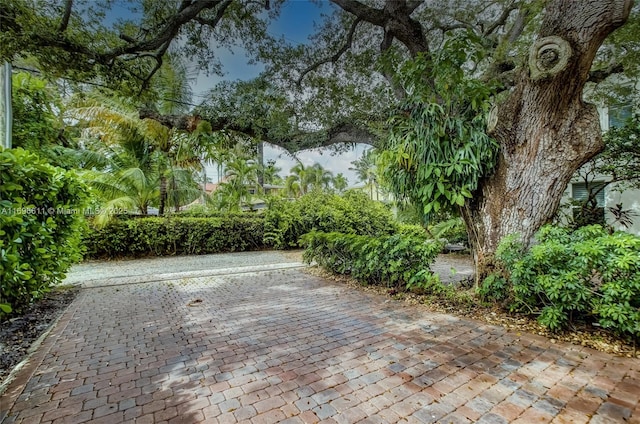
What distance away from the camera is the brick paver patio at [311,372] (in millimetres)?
2273

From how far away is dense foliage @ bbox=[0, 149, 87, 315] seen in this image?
3.18 m

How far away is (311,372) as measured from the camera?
2.86m

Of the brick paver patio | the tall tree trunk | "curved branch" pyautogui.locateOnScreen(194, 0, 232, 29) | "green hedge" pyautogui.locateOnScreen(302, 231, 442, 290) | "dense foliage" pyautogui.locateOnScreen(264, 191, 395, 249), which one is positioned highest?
"curved branch" pyautogui.locateOnScreen(194, 0, 232, 29)

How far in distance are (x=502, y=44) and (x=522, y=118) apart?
2.91m

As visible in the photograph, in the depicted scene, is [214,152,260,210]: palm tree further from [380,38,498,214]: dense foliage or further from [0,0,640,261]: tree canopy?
[380,38,498,214]: dense foliage

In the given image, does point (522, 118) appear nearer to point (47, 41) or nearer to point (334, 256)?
point (334, 256)

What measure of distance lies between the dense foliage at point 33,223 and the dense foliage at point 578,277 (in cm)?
512

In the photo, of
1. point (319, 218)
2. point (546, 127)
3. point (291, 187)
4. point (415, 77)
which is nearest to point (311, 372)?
point (546, 127)

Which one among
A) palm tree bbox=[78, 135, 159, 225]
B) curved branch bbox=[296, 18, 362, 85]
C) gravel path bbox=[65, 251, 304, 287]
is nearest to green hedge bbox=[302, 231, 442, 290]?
gravel path bbox=[65, 251, 304, 287]

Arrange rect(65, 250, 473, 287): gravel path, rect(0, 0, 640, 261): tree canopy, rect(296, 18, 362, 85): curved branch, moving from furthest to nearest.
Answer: rect(296, 18, 362, 85): curved branch
rect(65, 250, 473, 287): gravel path
rect(0, 0, 640, 261): tree canopy

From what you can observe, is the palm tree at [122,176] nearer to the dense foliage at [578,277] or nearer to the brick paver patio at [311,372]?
the brick paver patio at [311,372]

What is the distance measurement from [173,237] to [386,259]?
7975mm

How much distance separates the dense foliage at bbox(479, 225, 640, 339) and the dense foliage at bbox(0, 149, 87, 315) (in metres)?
5.12

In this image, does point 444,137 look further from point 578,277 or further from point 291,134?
point 291,134
